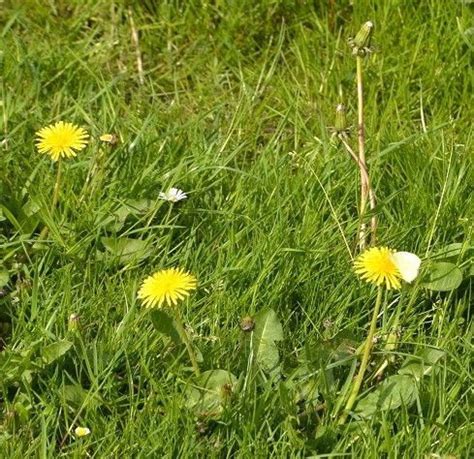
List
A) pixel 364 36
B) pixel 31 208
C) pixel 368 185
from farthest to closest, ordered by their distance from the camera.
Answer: pixel 31 208
pixel 368 185
pixel 364 36

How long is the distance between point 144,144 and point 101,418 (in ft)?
2.81

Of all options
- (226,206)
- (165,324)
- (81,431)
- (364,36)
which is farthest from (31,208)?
(364,36)

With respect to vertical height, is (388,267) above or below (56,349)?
above

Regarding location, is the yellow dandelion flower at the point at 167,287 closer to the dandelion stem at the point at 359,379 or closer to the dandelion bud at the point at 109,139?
the dandelion stem at the point at 359,379

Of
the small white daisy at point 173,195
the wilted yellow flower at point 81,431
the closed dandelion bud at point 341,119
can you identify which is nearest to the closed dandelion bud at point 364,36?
the closed dandelion bud at point 341,119

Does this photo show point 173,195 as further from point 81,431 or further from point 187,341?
point 81,431

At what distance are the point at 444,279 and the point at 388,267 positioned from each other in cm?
36

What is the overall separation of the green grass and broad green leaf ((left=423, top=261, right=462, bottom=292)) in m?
0.05

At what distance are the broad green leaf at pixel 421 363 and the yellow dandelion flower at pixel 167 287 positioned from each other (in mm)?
467

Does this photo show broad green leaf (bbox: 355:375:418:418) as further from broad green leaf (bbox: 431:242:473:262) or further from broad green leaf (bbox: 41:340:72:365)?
broad green leaf (bbox: 41:340:72:365)

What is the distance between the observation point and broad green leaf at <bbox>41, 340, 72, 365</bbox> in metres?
2.14

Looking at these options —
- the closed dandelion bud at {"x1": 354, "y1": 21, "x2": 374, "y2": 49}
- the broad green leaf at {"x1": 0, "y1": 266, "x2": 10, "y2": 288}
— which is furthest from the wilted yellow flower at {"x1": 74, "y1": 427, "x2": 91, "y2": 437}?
the closed dandelion bud at {"x1": 354, "y1": 21, "x2": 374, "y2": 49}

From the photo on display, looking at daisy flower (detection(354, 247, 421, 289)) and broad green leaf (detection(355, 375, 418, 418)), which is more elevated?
daisy flower (detection(354, 247, 421, 289))

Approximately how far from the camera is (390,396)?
210cm
